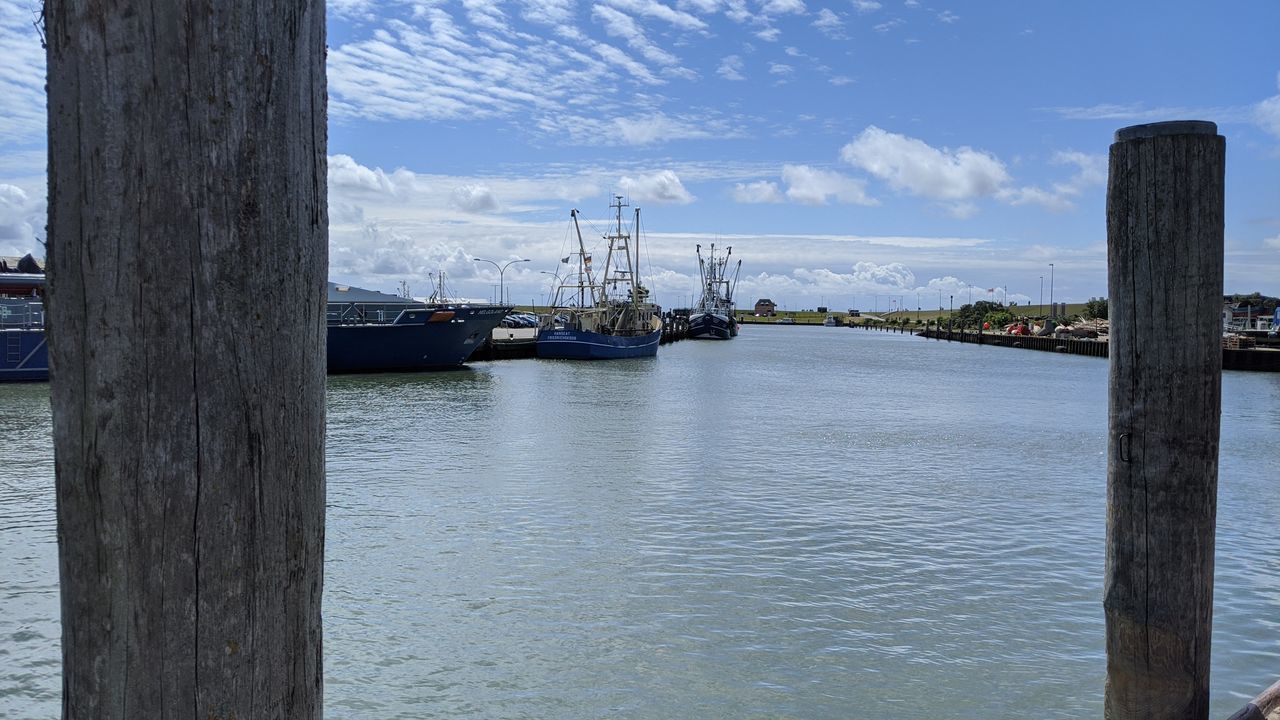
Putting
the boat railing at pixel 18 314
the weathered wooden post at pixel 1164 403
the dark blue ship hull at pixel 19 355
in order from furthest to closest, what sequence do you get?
the boat railing at pixel 18 314, the dark blue ship hull at pixel 19 355, the weathered wooden post at pixel 1164 403

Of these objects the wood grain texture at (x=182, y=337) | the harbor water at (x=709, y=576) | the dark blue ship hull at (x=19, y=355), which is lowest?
the harbor water at (x=709, y=576)

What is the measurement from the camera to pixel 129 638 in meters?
1.59

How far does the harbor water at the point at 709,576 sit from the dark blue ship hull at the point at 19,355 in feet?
55.3

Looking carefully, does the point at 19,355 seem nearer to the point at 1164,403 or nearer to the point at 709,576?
the point at 709,576

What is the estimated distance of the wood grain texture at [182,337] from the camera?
1.48 m

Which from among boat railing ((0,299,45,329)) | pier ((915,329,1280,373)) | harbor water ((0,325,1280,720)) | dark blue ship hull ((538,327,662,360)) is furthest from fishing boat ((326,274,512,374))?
pier ((915,329,1280,373))

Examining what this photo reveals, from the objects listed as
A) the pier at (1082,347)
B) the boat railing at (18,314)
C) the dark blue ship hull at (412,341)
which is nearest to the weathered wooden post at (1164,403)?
the pier at (1082,347)

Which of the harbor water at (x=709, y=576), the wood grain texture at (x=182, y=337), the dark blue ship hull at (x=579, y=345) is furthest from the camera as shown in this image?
the dark blue ship hull at (x=579, y=345)

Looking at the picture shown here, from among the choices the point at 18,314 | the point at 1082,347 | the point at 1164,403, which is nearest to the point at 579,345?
the point at 18,314

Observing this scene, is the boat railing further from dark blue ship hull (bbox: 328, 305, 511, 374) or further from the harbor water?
the harbor water

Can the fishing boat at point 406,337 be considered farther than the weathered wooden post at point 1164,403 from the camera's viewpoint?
Yes

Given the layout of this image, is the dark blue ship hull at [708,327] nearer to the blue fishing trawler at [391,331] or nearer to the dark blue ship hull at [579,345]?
the dark blue ship hull at [579,345]

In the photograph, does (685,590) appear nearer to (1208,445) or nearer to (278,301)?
(1208,445)

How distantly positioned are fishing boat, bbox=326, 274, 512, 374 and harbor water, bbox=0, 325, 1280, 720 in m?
23.2
